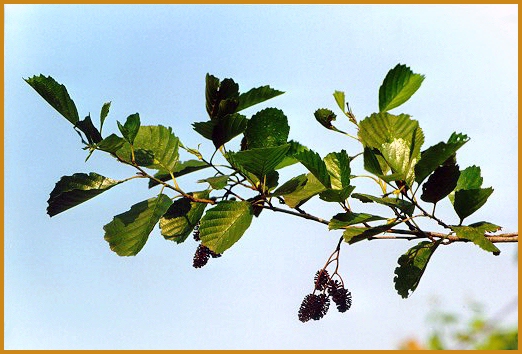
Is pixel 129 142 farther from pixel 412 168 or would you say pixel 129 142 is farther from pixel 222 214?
pixel 412 168

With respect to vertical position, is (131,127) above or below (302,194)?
above

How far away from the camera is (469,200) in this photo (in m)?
1.40

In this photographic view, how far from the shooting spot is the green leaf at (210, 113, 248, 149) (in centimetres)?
143

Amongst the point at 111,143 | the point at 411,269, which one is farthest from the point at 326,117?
the point at 111,143

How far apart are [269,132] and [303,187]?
0.15m

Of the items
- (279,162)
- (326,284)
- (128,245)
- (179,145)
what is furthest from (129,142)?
(326,284)

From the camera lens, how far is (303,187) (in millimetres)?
1442

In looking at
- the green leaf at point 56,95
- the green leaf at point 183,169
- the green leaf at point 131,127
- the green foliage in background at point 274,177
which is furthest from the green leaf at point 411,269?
the green leaf at point 56,95

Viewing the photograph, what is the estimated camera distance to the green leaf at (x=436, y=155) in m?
1.30

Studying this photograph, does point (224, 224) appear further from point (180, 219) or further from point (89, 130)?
point (89, 130)

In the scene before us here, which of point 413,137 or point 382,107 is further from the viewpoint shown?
point 382,107

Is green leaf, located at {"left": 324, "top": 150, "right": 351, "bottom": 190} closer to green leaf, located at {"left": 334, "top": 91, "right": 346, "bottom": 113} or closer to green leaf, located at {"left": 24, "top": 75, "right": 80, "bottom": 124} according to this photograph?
green leaf, located at {"left": 334, "top": 91, "right": 346, "bottom": 113}

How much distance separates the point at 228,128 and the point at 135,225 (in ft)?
1.09

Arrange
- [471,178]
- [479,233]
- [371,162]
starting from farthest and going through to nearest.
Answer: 1. [471,178]
2. [371,162]
3. [479,233]
